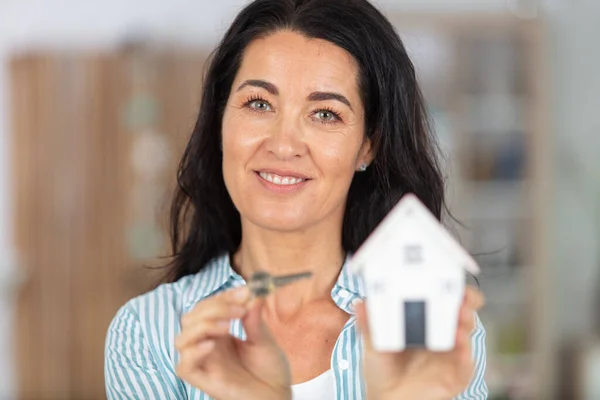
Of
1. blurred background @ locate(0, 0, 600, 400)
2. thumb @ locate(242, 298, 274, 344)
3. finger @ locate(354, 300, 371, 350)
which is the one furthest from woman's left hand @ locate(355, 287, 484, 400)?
blurred background @ locate(0, 0, 600, 400)

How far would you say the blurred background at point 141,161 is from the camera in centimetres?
370

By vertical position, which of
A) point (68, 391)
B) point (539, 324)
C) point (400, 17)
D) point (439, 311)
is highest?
point (400, 17)

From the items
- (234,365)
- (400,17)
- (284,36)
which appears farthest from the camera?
(400,17)

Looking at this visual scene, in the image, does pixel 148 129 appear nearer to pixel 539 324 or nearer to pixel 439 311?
pixel 539 324

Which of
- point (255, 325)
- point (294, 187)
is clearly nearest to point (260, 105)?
point (294, 187)

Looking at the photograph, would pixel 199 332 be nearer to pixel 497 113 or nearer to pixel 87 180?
pixel 87 180

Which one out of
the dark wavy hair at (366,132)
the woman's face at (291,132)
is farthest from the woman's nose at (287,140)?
the dark wavy hair at (366,132)

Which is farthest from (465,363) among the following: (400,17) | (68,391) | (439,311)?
(68,391)

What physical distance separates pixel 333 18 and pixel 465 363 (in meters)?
→ 0.62

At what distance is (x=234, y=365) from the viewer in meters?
1.18

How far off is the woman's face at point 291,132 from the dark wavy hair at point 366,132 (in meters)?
0.04

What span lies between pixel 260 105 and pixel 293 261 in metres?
0.27

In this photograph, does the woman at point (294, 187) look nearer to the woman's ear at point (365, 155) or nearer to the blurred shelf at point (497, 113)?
the woman's ear at point (365, 155)

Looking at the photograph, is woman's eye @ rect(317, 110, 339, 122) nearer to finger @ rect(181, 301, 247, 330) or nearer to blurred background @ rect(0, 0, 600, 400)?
finger @ rect(181, 301, 247, 330)
